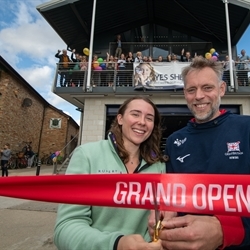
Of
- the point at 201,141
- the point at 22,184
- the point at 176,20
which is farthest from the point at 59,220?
the point at 176,20

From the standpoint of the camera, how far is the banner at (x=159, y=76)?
10.3 metres

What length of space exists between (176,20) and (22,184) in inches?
585

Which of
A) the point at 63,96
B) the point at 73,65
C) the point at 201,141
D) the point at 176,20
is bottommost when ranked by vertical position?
the point at 201,141

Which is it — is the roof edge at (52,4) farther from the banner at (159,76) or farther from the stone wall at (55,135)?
the stone wall at (55,135)

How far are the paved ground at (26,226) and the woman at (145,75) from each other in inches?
265

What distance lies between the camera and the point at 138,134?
2.03m

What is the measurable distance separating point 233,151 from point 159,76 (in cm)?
921

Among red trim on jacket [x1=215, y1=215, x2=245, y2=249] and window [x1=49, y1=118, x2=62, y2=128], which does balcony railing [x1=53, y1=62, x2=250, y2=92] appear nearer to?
red trim on jacket [x1=215, y1=215, x2=245, y2=249]

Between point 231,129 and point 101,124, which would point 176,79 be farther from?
point 231,129

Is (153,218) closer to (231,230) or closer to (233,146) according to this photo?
(231,230)

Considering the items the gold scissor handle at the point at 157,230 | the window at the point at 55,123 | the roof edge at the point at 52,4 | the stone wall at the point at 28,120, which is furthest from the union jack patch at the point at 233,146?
the window at the point at 55,123

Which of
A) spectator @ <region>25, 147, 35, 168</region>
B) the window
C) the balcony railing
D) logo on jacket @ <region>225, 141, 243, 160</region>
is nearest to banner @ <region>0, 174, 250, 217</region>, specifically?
logo on jacket @ <region>225, 141, 243, 160</region>

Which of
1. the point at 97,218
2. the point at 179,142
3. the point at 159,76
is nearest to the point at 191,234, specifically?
the point at 97,218

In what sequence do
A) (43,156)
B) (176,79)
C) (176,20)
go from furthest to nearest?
1. (43,156)
2. (176,20)
3. (176,79)
